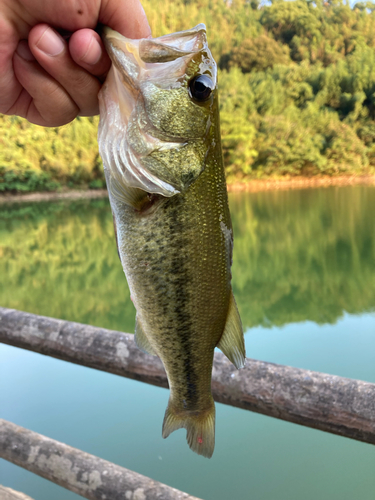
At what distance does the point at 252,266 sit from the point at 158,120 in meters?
9.08

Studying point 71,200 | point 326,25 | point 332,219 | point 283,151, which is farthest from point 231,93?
point 326,25

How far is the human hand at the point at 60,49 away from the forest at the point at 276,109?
70.6 feet

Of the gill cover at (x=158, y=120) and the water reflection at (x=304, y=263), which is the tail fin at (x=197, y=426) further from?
the water reflection at (x=304, y=263)

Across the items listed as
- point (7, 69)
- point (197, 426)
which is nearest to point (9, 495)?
point (197, 426)

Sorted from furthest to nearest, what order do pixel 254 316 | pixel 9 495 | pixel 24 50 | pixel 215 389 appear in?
pixel 254 316, pixel 215 389, pixel 9 495, pixel 24 50

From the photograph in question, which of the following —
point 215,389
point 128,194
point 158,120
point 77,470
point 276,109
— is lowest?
point 276,109

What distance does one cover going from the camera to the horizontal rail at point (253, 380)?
49.2 inches

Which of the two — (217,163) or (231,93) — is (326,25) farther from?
(217,163)

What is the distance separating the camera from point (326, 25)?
37.8 m

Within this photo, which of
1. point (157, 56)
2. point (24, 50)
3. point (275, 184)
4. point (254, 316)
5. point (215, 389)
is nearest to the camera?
point (157, 56)

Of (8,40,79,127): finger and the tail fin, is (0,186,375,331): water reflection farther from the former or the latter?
(8,40,79,127): finger

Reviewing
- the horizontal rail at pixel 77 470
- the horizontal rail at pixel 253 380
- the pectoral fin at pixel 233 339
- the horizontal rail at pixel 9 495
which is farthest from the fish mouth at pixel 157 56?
the horizontal rail at pixel 9 495

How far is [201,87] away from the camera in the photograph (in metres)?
0.77

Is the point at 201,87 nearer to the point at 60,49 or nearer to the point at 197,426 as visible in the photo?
the point at 60,49
